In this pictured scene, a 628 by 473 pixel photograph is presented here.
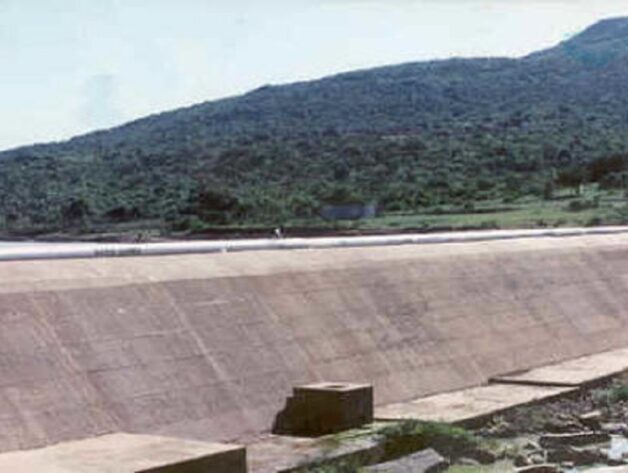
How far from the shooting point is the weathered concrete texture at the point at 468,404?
16.8 m

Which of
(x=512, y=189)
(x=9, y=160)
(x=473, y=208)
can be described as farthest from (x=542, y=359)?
(x=9, y=160)

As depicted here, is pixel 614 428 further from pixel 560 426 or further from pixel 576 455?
pixel 576 455

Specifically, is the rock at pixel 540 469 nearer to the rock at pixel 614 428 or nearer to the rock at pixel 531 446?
the rock at pixel 531 446

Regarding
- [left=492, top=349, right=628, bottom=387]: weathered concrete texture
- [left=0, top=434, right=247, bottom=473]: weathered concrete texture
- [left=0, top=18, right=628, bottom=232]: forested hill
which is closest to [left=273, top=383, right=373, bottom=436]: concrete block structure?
[left=0, top=434, right=247, bottom=473]: weathered concrete texture

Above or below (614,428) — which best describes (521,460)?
above

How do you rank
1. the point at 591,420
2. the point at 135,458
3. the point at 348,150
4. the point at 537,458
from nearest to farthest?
1. the point at 135,458
2. the point at 537,458
3. the point at 591,420
4. the point at 348,150

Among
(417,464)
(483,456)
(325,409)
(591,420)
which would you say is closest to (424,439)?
(483,456)

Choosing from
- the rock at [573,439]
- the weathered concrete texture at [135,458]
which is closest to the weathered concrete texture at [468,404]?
the rock at [573,439]

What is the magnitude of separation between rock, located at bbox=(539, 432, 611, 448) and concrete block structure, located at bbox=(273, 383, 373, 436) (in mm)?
2166

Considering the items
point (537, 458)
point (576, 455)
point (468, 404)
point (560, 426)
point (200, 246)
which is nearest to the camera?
point (537, 458)

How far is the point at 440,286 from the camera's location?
22.2m

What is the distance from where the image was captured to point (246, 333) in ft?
56.2

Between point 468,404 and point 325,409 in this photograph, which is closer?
point 325,409

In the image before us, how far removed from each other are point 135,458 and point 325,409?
382 centimetres
